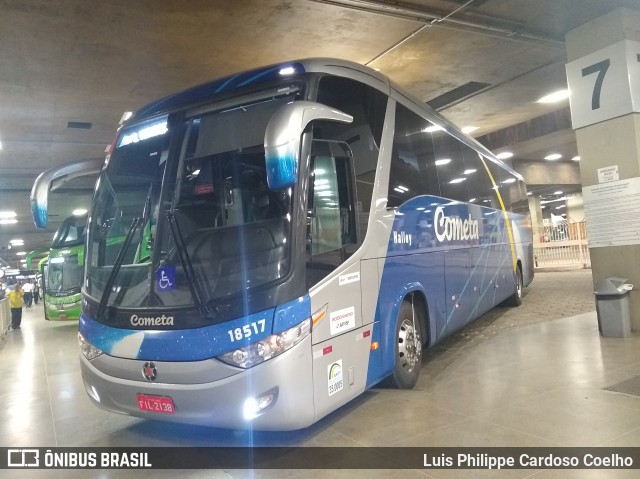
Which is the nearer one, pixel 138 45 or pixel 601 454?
pixel 601 454

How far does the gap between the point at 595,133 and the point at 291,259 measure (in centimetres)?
623

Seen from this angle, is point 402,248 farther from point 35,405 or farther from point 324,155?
point 35,405

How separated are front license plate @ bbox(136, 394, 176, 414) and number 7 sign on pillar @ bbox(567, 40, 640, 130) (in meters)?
7.30

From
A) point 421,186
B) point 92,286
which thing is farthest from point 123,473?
point 421,186

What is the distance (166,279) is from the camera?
370cm

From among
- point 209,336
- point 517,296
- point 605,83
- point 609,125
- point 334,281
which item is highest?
point 605,83

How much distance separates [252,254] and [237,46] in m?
5.05

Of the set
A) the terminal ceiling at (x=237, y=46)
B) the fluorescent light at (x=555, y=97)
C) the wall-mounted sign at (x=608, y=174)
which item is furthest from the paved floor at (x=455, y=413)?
the fluorescent light at (x=555, y=97)

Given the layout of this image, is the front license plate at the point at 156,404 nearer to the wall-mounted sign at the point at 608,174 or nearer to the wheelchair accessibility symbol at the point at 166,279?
the wheelchair accessibility symbol at the point at 166,279

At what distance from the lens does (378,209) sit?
475cm

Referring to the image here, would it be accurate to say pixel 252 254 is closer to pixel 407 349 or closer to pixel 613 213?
pixel 407 349

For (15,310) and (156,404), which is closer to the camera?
(156,404)

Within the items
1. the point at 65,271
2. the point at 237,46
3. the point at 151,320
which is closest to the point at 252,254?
the point at 151,320

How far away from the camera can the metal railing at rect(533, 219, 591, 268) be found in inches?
885
